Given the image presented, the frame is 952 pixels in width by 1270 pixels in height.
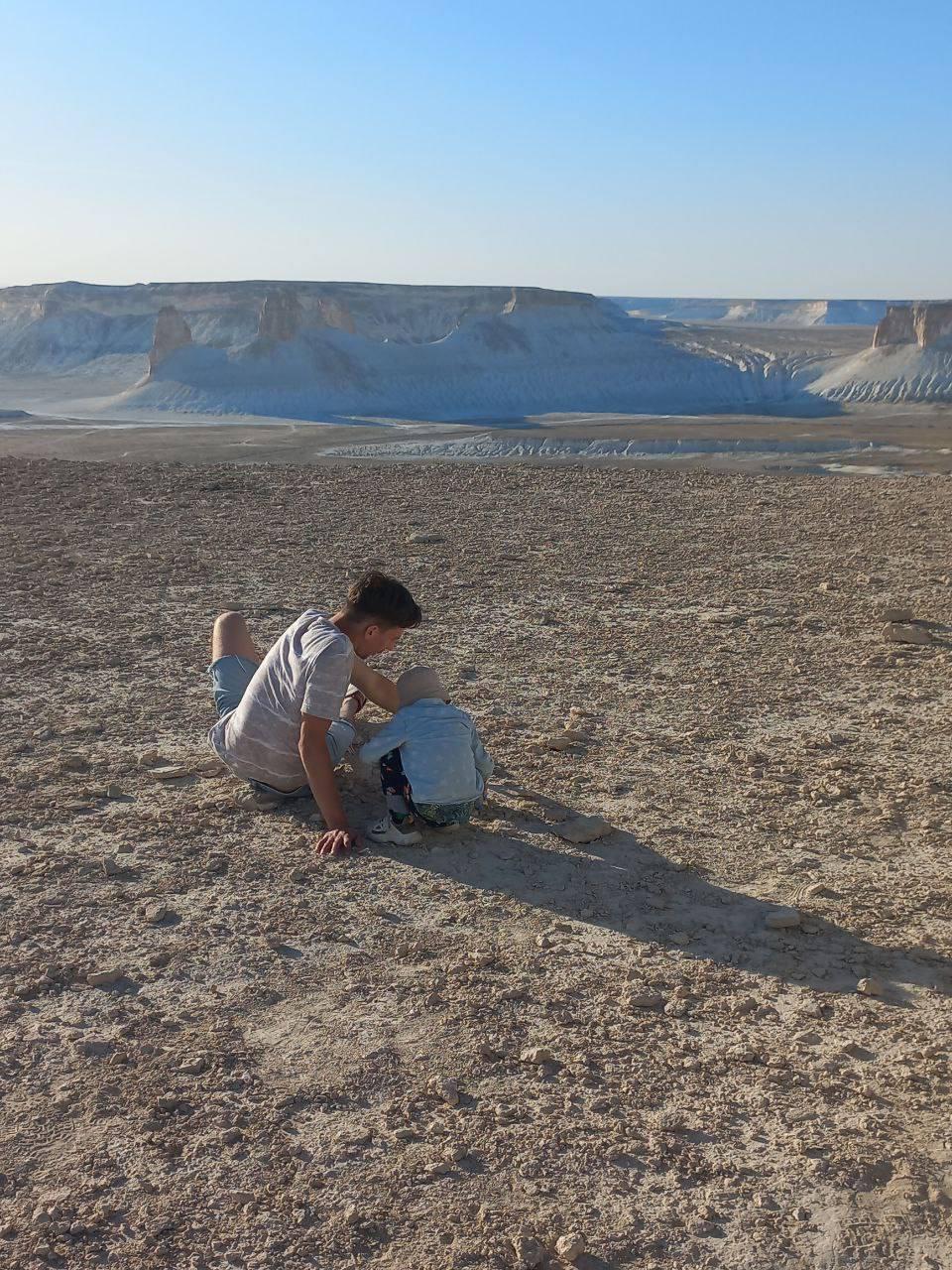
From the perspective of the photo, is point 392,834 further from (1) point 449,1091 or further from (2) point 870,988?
(2) point 870,988

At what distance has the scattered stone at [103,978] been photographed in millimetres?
3562

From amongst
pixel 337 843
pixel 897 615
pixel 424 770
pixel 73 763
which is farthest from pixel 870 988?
pixel 897 615

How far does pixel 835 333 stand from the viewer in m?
99.9

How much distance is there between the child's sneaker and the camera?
4469 mm

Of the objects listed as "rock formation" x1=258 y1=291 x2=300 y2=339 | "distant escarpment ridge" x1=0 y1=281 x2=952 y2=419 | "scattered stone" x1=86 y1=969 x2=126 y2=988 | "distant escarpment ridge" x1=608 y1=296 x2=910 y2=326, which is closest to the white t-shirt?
"scattered stone" x1=86 y1=969 x2=126 y2=988

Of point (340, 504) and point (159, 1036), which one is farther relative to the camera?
point (340, 504)

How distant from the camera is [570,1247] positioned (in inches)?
99.3

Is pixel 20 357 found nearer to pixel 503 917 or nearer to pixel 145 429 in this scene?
pixel 145 429

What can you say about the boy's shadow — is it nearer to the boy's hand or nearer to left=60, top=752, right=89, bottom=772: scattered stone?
the boy's hand

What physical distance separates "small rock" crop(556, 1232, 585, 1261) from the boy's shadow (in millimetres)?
1274

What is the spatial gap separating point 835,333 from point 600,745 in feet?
332

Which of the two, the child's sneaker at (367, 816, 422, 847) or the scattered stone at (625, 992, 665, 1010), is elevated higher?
the child's sneaker at (367, 816, 422, 847)

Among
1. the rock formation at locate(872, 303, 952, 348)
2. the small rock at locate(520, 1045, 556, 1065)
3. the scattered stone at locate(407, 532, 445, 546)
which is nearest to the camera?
the small rock at locate(520, 1045, 556, 1065)

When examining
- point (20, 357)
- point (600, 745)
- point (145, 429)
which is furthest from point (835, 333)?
point (600, 745)
